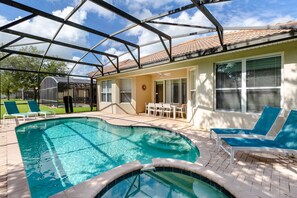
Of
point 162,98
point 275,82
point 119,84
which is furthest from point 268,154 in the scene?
point 119,84

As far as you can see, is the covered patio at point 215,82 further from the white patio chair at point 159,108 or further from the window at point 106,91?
the window at point 106,91

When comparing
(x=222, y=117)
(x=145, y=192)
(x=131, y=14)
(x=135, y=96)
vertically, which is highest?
(x=131, y=14)

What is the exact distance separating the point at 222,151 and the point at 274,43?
12.0 ft

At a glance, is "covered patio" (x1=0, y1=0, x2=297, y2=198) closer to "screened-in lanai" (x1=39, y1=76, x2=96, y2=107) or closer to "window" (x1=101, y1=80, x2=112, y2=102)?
"window" (x1=101, y1=80, x2=112, y2=102)

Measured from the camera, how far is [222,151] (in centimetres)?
488

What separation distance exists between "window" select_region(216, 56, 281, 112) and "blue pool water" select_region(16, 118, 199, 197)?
252 cm

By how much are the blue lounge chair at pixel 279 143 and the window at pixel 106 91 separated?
1194 cm

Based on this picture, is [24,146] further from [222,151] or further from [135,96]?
[135,96]

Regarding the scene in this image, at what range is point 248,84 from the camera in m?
6.23

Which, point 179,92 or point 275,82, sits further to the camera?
point 179,92

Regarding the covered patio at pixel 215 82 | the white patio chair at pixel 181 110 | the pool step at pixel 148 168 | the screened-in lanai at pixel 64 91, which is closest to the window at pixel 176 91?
the white patio chair at pixel 181 110

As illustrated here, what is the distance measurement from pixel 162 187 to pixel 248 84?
5.02 m

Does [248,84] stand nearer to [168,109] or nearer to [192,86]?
[192,86]

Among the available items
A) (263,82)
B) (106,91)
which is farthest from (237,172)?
(106,91)
